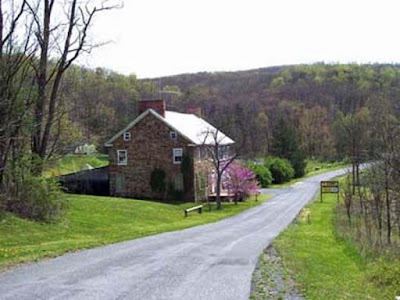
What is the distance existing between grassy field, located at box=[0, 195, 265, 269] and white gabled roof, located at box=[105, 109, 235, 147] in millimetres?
6210

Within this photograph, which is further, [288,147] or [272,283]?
[288,147]

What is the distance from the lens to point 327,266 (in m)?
15.6

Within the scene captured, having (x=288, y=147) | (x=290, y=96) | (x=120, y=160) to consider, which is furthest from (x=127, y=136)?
(x=290, y=96)

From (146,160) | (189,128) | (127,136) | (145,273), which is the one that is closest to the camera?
(145,273)

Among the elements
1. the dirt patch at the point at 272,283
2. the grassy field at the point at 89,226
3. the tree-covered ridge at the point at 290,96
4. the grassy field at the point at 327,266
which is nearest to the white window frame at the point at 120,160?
the grassy field at the point at 89,226

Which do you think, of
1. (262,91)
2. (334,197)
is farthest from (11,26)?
(262,91)

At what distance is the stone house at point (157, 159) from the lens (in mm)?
50719

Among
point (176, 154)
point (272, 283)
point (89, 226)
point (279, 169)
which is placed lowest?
point (89, 226)

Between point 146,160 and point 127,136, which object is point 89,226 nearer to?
point 146,160

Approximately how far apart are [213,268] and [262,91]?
483 feet

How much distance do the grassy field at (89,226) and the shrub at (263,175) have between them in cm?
2062

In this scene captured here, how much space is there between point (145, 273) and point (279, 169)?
64.3 meters

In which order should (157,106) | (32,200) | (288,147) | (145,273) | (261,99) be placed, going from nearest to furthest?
(145,273) < (32,200) < (157,106) < (288,147) < (261,99)

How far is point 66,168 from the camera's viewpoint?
60.0 m
